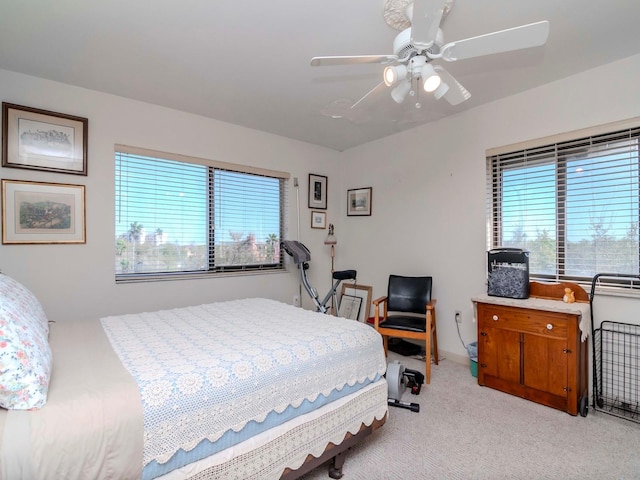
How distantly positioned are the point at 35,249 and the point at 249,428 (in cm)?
250

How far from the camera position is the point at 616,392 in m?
2.50

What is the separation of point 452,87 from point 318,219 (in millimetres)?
2810

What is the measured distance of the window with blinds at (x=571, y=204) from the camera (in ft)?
8.23

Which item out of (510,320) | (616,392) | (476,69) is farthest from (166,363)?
(616,392)

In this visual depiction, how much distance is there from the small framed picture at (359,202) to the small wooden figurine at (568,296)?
2.37 metres

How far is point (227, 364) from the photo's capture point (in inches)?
57.8

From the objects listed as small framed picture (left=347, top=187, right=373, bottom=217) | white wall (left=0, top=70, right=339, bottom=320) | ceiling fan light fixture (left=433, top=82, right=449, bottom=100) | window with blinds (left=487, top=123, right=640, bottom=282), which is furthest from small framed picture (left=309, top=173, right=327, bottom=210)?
ceiling fan light fixture (left=433, top=82, right=449, bottom=100)

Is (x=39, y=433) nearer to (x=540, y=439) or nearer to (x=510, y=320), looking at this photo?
(x=540, y=439)

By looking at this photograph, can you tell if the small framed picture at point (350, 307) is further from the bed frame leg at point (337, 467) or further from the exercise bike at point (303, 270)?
the bed frame leg at point (337, 467)

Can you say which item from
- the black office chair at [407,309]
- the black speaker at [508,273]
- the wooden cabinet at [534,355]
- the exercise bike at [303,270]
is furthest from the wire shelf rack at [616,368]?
the exercise bike at [303,270]

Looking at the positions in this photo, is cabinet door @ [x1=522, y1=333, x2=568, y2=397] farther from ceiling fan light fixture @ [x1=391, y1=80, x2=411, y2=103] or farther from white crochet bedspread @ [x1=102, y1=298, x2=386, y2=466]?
ceiling fan light fixture @ [x1=391, y1=80, x2=411, y2=103]

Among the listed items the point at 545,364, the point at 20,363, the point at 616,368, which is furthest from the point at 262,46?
the point at 616,368

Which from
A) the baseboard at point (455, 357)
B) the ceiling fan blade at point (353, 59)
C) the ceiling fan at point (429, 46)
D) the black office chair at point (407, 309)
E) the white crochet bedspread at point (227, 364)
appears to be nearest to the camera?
the white crochet bedspread at point (227, 364)

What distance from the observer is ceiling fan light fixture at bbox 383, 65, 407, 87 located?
172 cm
